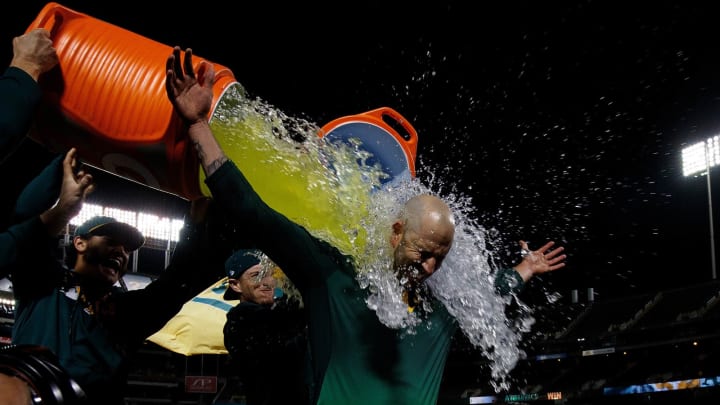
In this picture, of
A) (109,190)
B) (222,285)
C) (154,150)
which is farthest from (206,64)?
(109,190)

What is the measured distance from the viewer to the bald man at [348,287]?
7.32 feet

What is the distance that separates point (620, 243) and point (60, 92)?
20842 mm

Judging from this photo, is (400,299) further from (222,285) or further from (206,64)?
(222,285)

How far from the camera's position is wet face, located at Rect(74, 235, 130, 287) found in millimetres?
3074

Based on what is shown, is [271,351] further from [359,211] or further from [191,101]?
[191,101]

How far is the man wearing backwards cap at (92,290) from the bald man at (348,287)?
843 millimetres

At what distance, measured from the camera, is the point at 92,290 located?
3.03 m

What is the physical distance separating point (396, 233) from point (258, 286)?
1.94 metres

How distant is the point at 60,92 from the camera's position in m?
3.00

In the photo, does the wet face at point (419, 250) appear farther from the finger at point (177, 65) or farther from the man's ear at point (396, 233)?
the finger at point (177, 65)

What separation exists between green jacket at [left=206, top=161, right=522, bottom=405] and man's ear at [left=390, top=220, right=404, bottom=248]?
0.17 meters

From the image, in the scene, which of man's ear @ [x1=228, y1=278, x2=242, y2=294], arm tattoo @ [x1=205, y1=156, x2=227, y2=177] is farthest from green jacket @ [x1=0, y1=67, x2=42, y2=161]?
man's ear @ [x1=228, y1=278, x2=242, y2=294]

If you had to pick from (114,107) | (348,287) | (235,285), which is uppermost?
(114,107)

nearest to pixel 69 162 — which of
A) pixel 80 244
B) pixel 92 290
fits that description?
pixel 80 244
